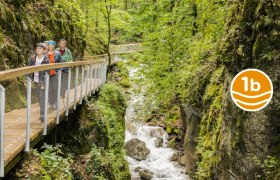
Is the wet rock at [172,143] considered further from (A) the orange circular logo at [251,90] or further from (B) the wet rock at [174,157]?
(A) the orange circular logo at [251,90]

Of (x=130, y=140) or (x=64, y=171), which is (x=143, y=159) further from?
(x=64, y=171)

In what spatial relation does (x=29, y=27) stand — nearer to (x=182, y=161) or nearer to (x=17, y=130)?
(x=17, y=130)

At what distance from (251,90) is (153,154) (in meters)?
14.0

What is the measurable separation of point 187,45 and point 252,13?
20.0 ft

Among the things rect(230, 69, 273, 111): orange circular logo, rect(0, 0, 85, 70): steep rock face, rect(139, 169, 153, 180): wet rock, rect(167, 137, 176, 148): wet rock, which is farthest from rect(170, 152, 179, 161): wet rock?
rect(230, 69, 273, 111): orange circular logo

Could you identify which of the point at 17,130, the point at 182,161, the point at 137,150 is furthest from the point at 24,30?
the point at 182,161

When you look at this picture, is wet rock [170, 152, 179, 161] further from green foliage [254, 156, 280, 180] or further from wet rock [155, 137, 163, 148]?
green foliage [254, 156, 280, 180]

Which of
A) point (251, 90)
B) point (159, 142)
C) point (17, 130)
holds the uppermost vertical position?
point (251, 90)

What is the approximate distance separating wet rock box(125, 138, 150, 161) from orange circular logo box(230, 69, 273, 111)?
41.0 ft

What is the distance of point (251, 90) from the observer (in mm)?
8266

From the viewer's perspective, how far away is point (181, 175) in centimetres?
1841

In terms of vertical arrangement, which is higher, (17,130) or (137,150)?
(17,130)

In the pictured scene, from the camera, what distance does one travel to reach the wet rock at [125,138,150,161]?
21.0 meters

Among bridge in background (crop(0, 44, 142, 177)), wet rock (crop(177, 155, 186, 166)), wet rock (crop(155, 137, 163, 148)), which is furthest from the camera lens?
wet rock (crop(155, 137, 163, 148))
